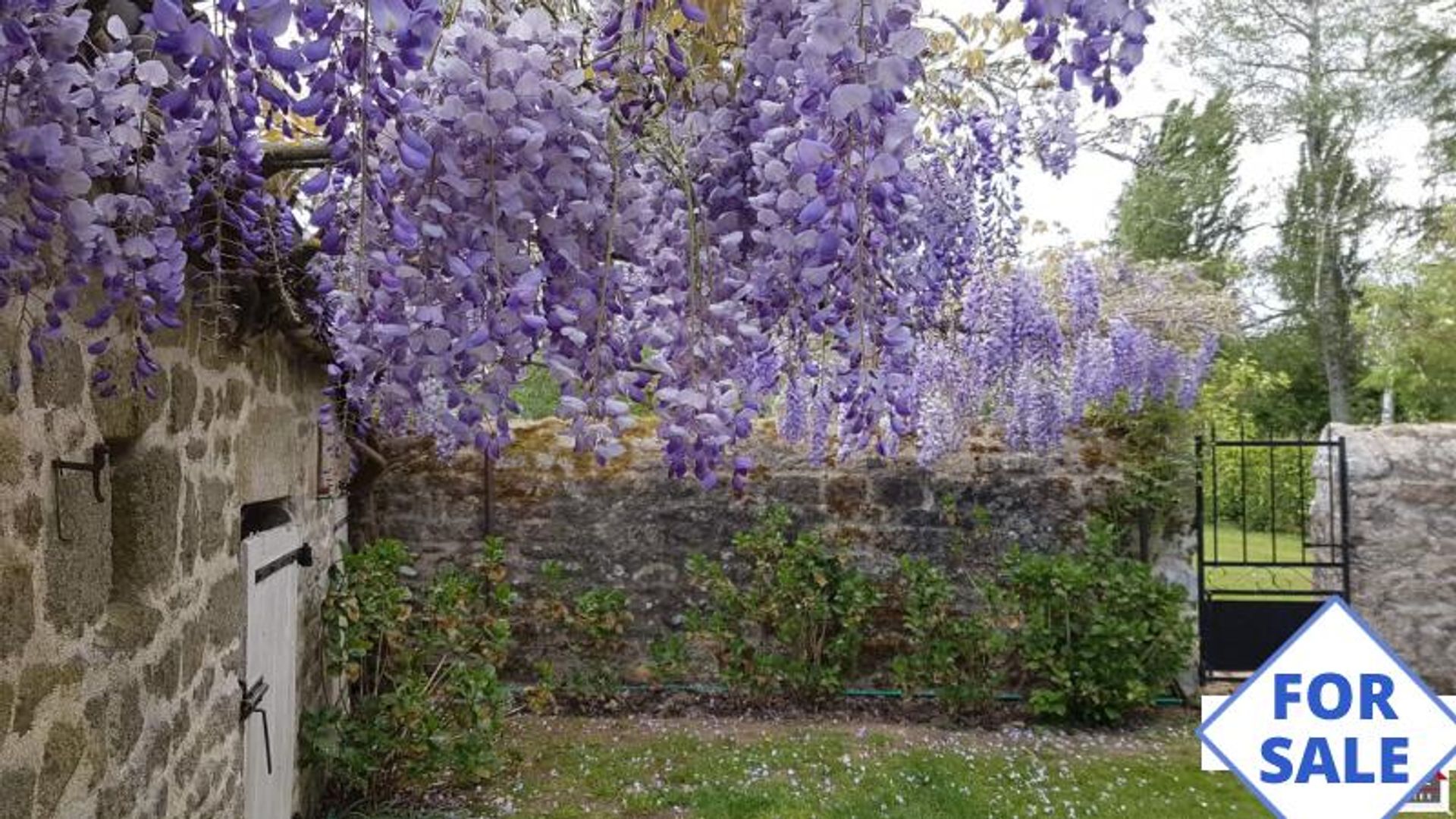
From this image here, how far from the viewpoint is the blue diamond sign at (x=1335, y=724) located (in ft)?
6.00

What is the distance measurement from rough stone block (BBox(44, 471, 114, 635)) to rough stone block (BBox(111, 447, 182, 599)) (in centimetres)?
12

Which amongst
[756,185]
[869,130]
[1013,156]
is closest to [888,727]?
[1013,156]

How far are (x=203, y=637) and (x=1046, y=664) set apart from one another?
3.70 meters

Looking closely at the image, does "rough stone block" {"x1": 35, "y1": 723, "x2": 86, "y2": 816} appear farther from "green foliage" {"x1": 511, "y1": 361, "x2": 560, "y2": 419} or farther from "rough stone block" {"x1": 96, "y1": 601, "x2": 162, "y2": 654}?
"green foliage" {"x1": 511, "y1": 361, "x2": 560, "y2": 419}

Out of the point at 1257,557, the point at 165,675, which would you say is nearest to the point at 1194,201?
the point at 1257,557

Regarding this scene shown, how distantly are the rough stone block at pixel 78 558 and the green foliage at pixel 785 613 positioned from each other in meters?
3.45

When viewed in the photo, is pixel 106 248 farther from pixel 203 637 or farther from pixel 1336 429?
pixel 1336 429

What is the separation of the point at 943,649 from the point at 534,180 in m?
4.02

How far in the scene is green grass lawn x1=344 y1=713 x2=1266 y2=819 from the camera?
3.57 m

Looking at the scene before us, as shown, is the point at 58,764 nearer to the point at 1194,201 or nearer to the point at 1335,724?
the point at 1335,724

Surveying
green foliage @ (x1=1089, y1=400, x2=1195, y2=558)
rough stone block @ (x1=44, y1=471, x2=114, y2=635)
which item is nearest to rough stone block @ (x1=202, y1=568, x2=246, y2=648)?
rough stone block @ (x1=44, y1=471, x2=114, y2=635)

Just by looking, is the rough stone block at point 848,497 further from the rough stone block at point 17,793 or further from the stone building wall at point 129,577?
the rough stone block at point 17,793

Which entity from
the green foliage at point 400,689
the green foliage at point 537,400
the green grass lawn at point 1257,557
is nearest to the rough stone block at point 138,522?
the green foliage at point 400,689

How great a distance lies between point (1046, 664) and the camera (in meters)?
4.67
